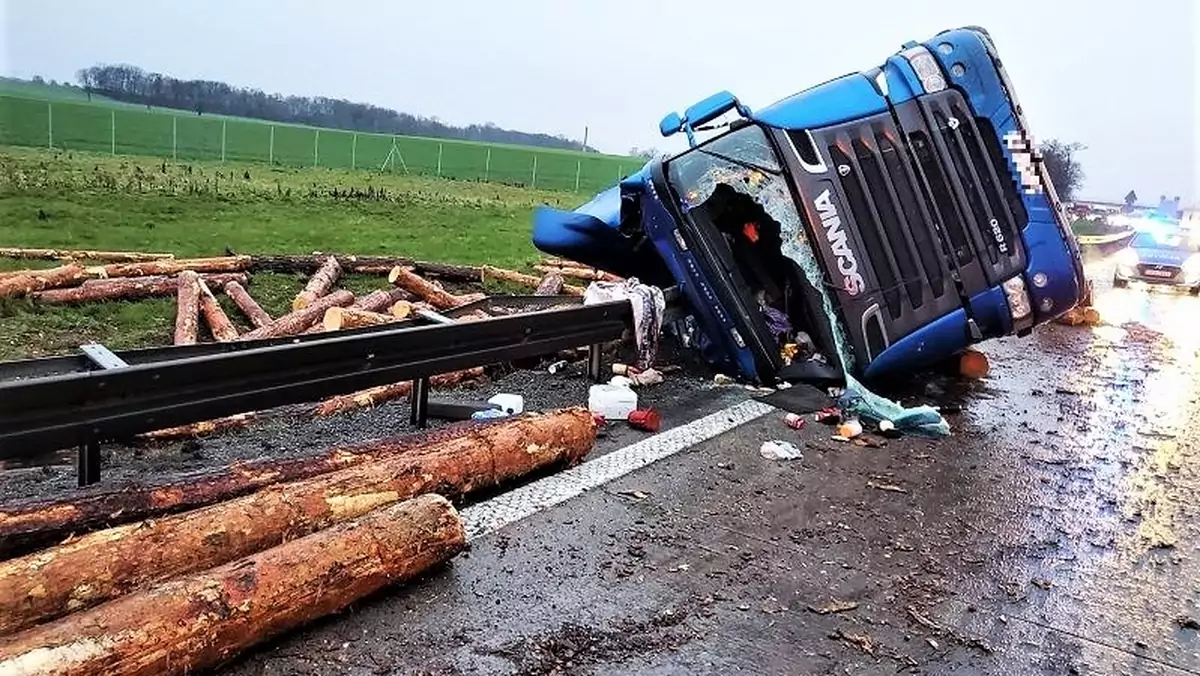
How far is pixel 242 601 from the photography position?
259 centimetres

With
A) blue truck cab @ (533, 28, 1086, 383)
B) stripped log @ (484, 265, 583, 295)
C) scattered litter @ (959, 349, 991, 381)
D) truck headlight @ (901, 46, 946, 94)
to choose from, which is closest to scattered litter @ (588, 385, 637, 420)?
blue truck cab @ (533, 28, 1086, 383)

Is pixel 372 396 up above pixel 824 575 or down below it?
below

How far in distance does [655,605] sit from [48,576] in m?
1.85

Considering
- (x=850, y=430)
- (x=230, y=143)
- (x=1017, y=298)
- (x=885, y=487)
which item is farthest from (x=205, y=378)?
(x=230, y=143)

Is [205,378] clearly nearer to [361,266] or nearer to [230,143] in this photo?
[361,266]

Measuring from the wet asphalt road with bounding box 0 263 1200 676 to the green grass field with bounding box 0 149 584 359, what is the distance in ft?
10.7

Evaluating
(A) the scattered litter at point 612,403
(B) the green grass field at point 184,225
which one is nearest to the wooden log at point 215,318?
(B) the green grass field at point 184,225

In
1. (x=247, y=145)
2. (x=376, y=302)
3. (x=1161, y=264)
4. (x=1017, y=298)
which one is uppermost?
(x=1017, y=298)

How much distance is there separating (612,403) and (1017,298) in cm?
305

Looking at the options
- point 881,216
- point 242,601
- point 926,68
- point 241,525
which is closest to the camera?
point 242,601

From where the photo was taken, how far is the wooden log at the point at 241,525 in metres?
2.50

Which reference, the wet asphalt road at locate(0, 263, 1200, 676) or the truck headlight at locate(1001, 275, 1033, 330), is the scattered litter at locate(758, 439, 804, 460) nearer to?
the wet asphalt road at locate(0, 263, 1200, 676)

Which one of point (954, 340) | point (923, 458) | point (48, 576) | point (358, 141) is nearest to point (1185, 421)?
point (954, 340)

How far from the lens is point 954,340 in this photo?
6.62 m
